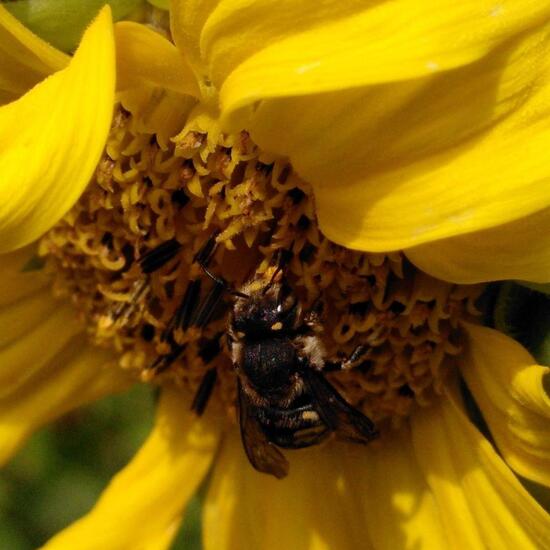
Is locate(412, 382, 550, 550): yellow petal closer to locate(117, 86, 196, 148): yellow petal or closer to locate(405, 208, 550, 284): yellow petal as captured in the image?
locate(405, 208, 550, 284): yellow petal

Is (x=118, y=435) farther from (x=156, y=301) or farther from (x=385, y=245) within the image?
(x=385, y=245)

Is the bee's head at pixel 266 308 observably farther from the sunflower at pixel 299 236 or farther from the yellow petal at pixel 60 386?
the yellow petal at pixel 60 386

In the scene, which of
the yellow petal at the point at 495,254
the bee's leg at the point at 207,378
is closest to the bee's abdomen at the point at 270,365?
the bee's leg at the point at 207,378

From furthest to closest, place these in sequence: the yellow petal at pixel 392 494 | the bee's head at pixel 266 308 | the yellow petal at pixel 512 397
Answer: the yellow petal at pixel 392 494 → the bee's head at pixel 266 308 → the yellow petal at pixel 512 397

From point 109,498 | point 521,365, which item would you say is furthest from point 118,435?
point 521,365

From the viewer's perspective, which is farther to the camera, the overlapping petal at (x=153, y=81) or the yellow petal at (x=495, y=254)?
the overlapping petal at (x=153, y=81)

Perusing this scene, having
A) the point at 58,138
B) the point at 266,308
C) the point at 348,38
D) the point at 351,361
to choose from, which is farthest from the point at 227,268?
the point at 348,38

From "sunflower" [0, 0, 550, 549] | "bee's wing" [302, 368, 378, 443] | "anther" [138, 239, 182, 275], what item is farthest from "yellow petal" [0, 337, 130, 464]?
"bee's wing" [302, 368, 378, 443]

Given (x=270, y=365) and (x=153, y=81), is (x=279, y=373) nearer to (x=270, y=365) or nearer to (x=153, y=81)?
(x=270, y=365)
